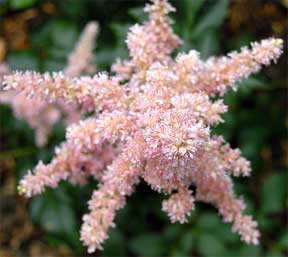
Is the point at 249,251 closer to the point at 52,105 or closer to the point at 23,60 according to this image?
the point at 52,105

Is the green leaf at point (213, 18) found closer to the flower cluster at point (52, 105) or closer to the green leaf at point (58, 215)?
the flower cluster at point (52, 105)

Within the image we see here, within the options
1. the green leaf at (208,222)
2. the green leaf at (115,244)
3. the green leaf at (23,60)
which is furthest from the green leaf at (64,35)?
the green leaf at (208,222)

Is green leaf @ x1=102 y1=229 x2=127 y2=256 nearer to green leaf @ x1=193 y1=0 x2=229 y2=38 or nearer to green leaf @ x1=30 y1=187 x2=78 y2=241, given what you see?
green leaf @ x1=30 y1=187 x2=78 y2=241

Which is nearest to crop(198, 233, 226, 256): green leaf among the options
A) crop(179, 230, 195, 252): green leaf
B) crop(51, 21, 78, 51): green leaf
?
crop(179, 230, 195, 252): green leaf

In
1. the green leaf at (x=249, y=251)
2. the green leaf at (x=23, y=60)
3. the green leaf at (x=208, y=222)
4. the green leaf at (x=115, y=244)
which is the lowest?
the green leaf at (x=115, y=244)

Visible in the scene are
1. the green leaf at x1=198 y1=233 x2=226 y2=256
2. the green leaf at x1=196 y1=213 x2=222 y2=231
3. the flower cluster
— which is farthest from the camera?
the green leaf at x1=196 y1=213 x2=222 y2=231
